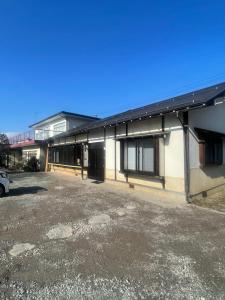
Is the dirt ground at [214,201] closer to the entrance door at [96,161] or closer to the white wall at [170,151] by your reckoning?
the white wall at [170,151]

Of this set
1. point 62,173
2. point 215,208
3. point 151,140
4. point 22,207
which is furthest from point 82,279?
point 62,173

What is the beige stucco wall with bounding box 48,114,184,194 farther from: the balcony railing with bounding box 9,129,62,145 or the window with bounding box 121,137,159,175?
the balcony railing with bounding box 9,129,62,145

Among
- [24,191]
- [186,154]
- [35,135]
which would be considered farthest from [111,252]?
[35,135]

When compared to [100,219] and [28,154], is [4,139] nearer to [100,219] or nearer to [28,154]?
[28,154]

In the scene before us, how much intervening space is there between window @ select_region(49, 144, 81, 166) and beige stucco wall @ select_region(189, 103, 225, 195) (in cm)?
877

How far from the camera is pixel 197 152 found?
839 cm

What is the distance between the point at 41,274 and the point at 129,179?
742cm

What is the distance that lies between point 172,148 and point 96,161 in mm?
5799

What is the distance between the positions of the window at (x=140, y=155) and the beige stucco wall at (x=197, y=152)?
4.45ft

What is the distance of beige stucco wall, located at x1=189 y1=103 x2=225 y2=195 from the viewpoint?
8133 millimetres

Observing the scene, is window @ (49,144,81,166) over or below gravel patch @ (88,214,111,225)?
over

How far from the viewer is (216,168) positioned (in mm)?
9625

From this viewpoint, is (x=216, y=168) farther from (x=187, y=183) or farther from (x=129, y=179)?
(x=129, y=179)

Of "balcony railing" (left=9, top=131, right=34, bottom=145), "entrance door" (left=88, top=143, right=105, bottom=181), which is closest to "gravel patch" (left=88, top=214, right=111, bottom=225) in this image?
"entrance door" (left=88, top=143, right=105, bottom=181)
